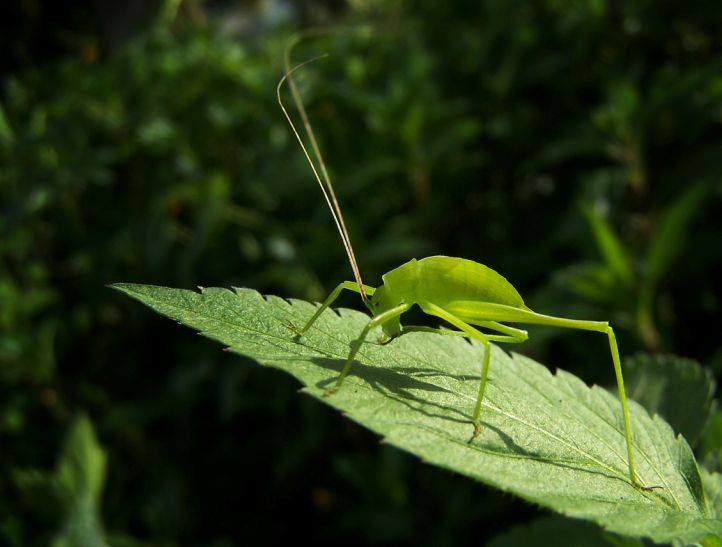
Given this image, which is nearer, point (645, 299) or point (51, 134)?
point (645, 299)

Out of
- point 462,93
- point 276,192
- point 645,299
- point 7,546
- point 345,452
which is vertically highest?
point 462,93

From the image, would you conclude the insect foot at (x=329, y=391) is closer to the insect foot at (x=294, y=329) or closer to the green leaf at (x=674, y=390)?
the insect foot at (x=294, y=329)

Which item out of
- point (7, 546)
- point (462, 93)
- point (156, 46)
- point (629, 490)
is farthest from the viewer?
point (156, 46)

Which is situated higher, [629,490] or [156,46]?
[156,46]

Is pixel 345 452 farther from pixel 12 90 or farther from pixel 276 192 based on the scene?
pixel 12 90

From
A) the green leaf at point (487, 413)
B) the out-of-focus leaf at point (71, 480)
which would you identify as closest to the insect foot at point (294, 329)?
the green leaf at point (487, 413)

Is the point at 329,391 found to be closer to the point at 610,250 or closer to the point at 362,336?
the point at 362,336

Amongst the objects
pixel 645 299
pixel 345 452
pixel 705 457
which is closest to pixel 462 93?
pixel 645 299

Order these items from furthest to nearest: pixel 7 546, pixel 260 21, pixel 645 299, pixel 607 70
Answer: pixel 260 21, pixel 607 70, pixel 7 546, pixel 645 299
